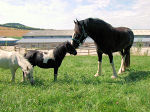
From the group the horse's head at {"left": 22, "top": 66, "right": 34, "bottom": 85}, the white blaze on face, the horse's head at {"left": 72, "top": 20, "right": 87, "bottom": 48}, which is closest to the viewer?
the horse's head at {"left": 22, "top": 66, "right": 34, "bottom": 85}

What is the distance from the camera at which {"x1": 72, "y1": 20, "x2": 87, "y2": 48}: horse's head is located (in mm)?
5900

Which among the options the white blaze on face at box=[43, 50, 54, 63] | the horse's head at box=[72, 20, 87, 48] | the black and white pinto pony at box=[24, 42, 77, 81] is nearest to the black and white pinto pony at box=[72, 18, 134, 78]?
the horse's head at box=[72, 20, 87, 48]

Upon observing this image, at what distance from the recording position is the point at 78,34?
6.00m

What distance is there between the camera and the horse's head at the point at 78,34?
5.90 meters

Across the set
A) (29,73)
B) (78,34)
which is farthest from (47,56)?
(78,34)

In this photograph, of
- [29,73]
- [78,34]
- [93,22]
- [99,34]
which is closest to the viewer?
[29,73]

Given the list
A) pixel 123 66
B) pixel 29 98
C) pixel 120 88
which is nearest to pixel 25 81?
pixel 29 98

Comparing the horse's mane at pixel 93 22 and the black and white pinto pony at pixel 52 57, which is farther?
the black and white pinto pony at pixel 52 57

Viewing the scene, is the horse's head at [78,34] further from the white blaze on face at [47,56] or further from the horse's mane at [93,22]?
the white blaze on face at [47,56]

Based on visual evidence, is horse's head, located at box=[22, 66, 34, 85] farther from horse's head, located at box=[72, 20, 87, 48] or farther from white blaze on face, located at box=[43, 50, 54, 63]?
horse's head, located at box=[72, 20, 87, 48]

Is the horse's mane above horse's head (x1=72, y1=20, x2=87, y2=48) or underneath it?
above

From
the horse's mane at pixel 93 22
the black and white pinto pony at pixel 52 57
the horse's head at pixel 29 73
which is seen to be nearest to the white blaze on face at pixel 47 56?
the black and white pinto pony at pixel 52 57

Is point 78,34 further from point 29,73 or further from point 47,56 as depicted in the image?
point 29,73

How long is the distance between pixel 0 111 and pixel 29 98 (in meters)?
0.88
